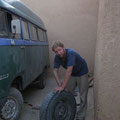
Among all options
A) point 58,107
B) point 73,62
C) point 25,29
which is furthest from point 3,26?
point 58,107

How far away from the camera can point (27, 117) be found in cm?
498

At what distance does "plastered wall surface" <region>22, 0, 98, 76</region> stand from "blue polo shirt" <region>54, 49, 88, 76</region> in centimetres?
538

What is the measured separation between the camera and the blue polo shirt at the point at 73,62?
3.91 meters

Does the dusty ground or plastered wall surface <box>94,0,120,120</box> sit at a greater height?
plastered wall surface <box>94,0,120,120</box>

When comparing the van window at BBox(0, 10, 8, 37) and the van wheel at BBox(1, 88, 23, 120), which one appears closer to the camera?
the van window at BBox(0, 10, 8, 37)

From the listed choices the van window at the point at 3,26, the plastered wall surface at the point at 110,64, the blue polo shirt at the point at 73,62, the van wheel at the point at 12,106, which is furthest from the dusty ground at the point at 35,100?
the van window at the point at 3,26

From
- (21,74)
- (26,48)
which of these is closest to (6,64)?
(21,74)

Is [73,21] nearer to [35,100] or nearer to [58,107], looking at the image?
[35,100]

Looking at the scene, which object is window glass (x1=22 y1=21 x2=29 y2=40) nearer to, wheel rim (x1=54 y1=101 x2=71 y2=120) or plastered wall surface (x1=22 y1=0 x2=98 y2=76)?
wheel rim (x1=54 y1=101 x2=71 y2=120)

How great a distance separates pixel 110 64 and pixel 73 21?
6716 mm

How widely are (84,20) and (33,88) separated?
3.90 meters

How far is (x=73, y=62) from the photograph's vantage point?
3.89 metres

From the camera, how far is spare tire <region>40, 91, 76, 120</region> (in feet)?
12.0

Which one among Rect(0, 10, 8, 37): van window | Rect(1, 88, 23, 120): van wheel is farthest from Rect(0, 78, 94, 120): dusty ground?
Rect(0, 10, 8, 37): van window
